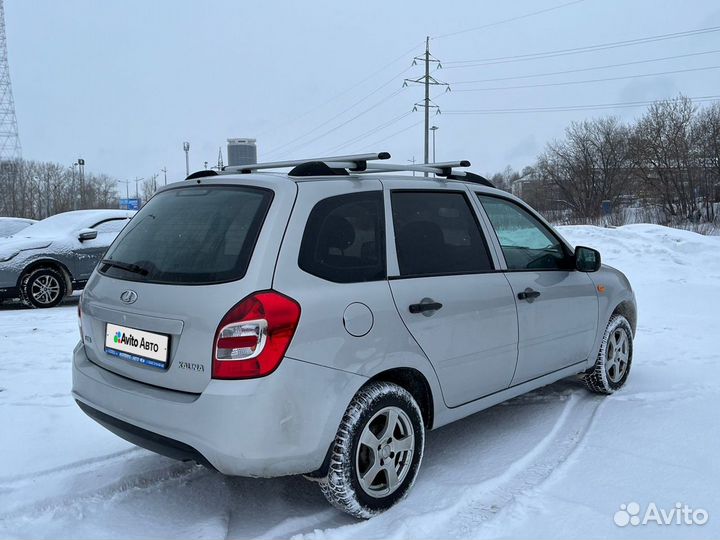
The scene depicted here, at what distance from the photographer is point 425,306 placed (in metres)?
3.14

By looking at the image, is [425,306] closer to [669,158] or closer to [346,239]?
[346,239]

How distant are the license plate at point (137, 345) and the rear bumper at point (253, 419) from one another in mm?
144

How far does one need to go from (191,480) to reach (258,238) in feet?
5.34

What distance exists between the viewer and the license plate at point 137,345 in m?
2.71

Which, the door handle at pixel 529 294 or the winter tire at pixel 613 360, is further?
the winter tire at pixel 613 360

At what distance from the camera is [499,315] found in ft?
11.8

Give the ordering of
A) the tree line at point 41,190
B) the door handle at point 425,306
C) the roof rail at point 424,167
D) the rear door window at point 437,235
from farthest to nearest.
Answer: the tree line at point 41,190, the roof rail at point 424,167, the rear door window at point 437,235, the door handle at point 425,306

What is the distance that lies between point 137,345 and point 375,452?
4.25 ft

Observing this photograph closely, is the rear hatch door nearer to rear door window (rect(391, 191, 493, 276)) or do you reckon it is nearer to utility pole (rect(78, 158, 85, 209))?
rear door window (rect(391, 191, 493, 276))

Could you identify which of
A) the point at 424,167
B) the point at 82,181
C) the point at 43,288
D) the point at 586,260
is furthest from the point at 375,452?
the point at 82,181

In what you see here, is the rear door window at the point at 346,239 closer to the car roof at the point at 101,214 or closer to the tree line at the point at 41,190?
the car roof at the point at 101,214

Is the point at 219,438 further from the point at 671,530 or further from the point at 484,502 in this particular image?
the point at 671,530

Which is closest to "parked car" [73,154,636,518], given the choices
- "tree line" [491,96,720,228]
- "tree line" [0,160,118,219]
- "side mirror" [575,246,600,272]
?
"side mirror" [575,246,600,272]

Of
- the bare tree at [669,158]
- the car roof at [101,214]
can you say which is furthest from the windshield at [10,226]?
the bare tree at [669,158]
